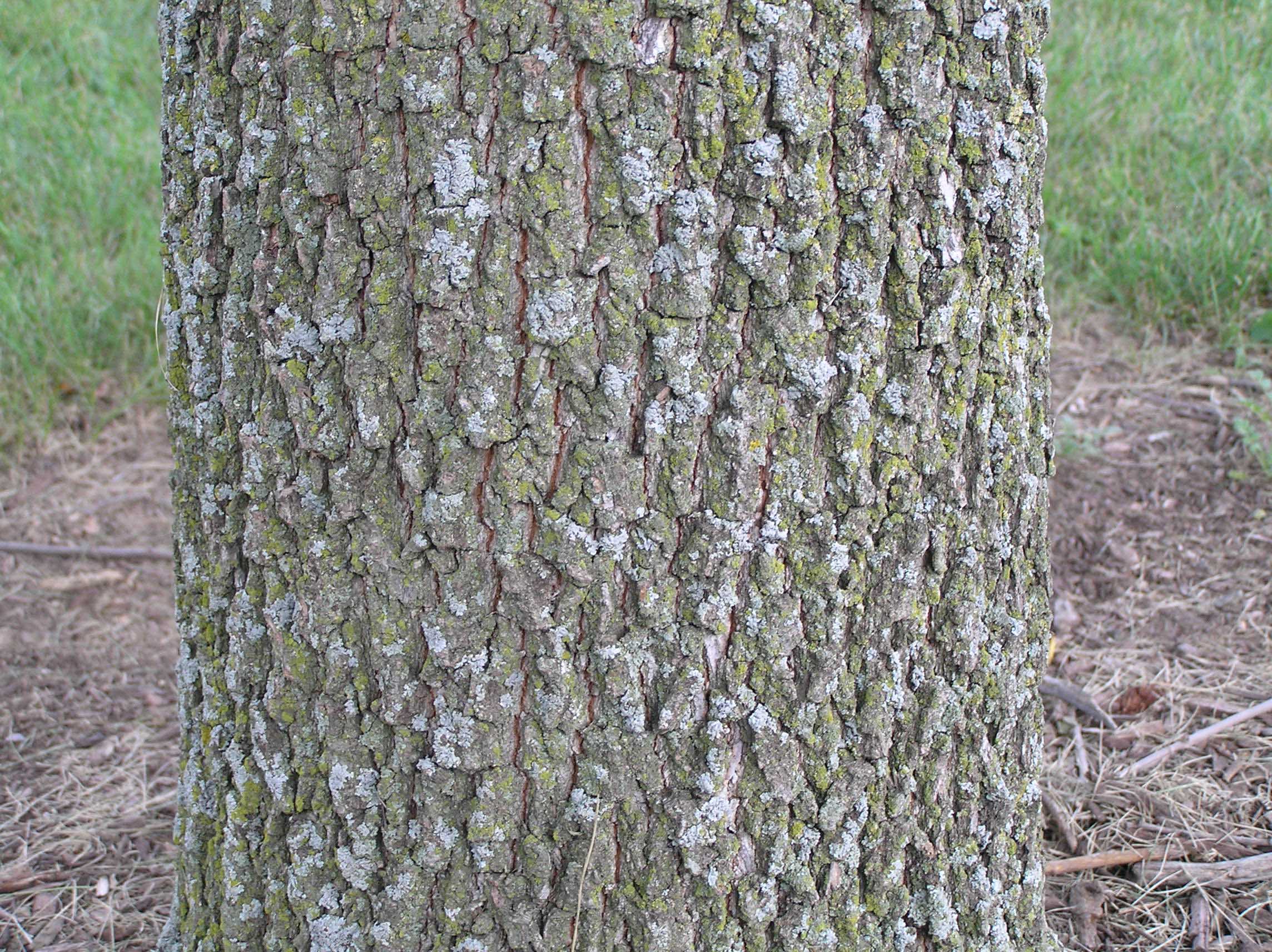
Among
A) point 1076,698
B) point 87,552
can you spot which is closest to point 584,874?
point 1076,698

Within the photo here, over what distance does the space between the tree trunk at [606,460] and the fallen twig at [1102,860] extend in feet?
1.54

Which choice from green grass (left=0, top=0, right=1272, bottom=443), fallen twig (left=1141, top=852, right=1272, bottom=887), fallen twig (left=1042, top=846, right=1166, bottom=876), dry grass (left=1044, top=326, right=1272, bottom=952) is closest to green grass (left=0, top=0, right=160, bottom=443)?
green grass (left=0, top=0, right=1272, bottom=443)

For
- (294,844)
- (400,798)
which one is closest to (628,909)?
(400,798)

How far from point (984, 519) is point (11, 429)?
3.26 m

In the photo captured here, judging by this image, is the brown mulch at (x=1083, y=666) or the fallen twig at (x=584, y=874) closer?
the fallen twig at (x=584, y=874)

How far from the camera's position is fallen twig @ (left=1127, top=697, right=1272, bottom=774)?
6.86 feet

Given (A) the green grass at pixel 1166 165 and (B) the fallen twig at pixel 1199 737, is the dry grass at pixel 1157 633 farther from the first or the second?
(A) the green grass at pixel 1166 165

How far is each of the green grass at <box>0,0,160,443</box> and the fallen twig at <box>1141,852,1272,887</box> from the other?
10.6ft

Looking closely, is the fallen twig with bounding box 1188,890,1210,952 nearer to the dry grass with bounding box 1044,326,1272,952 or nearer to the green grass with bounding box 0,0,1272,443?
the dry grass with bounding box 1044,326,1272,952

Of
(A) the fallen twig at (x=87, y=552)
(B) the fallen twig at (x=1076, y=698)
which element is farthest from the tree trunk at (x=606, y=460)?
(A) the fallen twig at (x=87, y=552)

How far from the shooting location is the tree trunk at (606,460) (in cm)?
113

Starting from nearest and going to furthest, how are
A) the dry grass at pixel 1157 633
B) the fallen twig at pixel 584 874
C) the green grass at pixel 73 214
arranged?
the fallen twig at pixel 584 874, the dry grass at pixel 1157 633, the green grass at pixel 73 214

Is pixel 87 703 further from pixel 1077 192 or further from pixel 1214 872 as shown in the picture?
pixel 1077 192

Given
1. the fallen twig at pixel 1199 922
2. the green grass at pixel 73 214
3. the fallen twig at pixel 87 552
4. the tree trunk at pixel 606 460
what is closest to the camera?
the tree trunk at pixel 606 460
